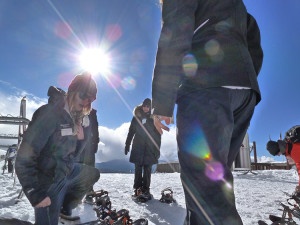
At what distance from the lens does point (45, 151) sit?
2900 millimetres

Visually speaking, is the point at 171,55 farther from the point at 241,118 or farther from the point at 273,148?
the point at 273,148

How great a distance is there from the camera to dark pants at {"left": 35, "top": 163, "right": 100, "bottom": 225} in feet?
9.30

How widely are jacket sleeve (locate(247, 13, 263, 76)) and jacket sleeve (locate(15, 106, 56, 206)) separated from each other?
6.13 feet

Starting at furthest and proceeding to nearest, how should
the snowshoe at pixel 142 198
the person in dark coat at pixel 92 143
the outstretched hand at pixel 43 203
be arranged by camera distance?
1. the person in dark coat at pixel 92 143
2. the snowshoe at pixel 142 198
3. the outstretched hand at pixel 43 203

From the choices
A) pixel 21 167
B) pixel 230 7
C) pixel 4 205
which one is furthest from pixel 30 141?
pixel 4 205

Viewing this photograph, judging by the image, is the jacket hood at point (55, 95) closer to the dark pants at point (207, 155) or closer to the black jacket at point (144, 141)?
the dark pants at point (207, 155)

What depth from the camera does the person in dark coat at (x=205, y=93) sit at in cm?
150

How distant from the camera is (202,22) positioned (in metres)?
1.80

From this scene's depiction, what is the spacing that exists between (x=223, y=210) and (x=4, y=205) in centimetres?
441

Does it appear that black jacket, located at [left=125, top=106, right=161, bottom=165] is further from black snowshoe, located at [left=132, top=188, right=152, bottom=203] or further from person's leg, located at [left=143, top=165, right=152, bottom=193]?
black snowshoe, located at [left=132, top=188, right=152, bottom=203]

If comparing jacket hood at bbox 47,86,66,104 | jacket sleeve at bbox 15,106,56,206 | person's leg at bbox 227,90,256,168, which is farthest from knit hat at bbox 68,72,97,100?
person's leg at bbox 227,90,256,168

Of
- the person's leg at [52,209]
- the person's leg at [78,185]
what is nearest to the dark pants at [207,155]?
the person's leg at [52,209]

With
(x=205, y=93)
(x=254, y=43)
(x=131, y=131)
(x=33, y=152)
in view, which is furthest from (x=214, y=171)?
(x=131, y=131)

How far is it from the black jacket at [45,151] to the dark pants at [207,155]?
1.58 meters
